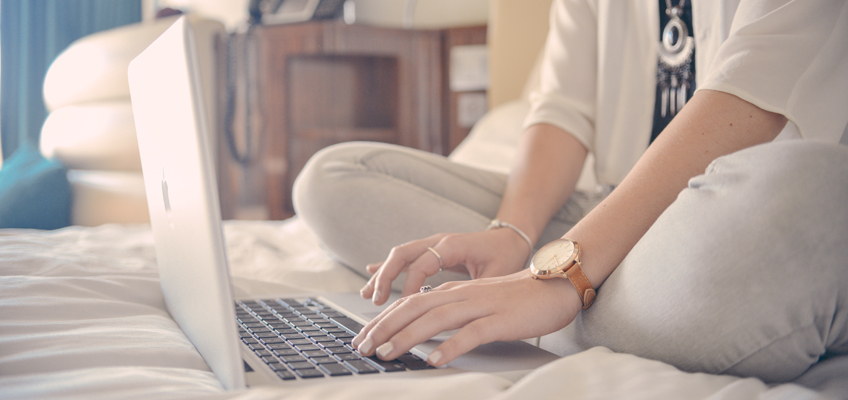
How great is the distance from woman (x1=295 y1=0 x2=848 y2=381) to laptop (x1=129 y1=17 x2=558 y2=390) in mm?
28

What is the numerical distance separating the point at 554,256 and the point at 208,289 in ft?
0.94

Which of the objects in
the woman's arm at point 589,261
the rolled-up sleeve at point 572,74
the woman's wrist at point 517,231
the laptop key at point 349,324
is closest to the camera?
the woman's arm at point 589,261

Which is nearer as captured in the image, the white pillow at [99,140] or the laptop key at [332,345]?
the laptop key at [332,345]

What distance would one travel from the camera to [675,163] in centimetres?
57

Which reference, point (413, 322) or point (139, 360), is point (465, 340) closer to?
point (413, 322)

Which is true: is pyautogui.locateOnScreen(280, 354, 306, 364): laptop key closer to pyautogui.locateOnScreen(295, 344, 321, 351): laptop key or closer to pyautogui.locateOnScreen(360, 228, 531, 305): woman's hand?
pyautogui.locateOnScreen(295, 344, 321, 351): laptop key

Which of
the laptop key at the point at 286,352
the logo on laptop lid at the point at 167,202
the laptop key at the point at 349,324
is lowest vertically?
the laptop key at the point at 349,324

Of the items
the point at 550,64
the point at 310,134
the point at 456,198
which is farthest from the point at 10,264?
the point at 310,134

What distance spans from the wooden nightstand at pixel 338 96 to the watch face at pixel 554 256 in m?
1.93

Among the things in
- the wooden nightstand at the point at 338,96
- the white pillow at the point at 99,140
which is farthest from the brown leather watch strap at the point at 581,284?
the white pillow at the point at 99,140

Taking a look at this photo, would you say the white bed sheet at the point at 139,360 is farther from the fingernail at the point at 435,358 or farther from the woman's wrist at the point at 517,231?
the woman's wrist at the point at 517,231

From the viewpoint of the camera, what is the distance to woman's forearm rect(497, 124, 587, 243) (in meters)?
0.83

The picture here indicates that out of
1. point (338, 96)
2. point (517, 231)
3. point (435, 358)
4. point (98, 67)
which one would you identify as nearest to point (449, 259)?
point (517, 231)

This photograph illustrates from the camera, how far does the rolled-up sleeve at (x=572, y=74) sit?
960mm
